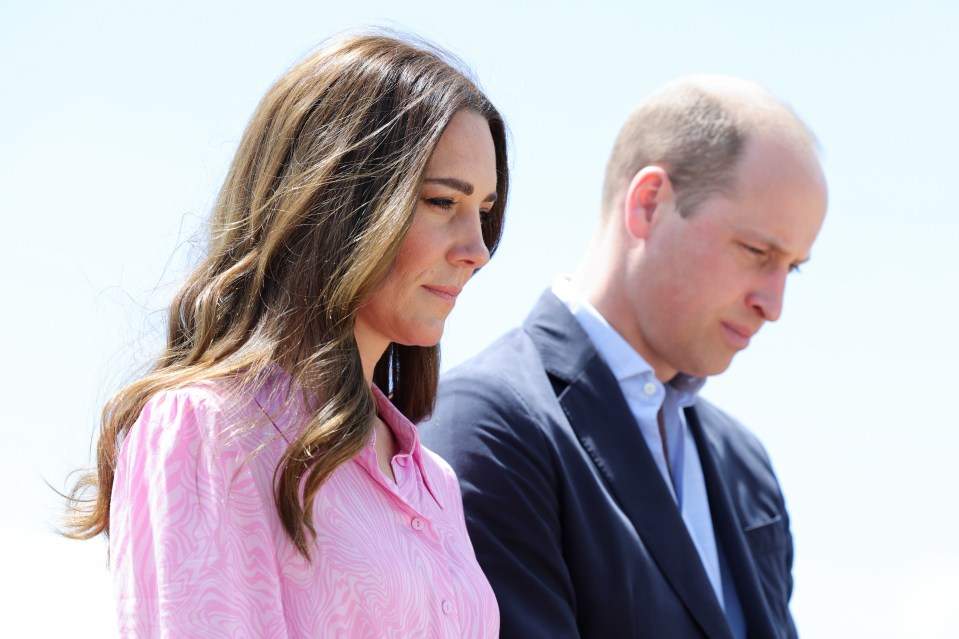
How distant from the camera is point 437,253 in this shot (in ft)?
6.85

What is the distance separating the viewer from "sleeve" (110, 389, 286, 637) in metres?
1.72

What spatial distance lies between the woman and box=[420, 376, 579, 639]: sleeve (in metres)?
0.43

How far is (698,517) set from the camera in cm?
323

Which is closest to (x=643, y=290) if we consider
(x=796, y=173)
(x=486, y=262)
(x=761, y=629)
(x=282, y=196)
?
(x=796, y=173)

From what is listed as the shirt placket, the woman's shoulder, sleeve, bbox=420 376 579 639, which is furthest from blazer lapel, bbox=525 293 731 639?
the woman's shoulder

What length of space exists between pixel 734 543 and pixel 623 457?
496 mm

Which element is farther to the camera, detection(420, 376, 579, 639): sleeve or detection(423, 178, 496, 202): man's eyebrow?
detection(420, 376, 579, 639): sleeve

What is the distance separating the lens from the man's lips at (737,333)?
131 inches

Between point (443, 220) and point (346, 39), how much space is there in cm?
39

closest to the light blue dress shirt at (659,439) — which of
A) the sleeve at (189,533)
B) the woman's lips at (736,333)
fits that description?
the woman's lips at (736,333)

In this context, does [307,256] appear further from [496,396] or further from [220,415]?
[496,396]

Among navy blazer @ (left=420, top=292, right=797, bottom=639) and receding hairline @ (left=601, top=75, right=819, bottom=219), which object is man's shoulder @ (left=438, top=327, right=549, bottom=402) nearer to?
navy blazer @ (left=420, top=292, right=797, bottom=639)

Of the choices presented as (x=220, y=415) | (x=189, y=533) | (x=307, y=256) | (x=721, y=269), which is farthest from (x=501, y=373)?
(x=189, y=533)

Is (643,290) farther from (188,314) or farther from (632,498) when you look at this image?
(188,314)
